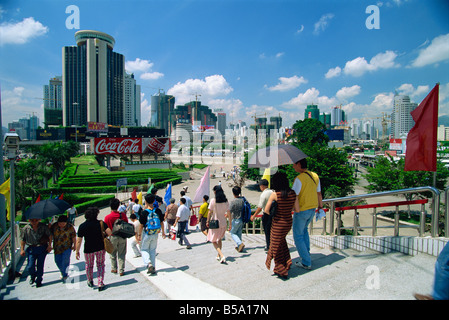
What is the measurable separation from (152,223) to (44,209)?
218cm

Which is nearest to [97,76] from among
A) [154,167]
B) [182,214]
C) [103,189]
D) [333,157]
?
[154,167]

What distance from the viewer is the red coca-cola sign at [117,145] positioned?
131 feet

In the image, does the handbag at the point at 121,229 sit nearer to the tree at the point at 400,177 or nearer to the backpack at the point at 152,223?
the backpack at the point at 152,223

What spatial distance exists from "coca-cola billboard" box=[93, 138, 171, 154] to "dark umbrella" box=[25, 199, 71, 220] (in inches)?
1481

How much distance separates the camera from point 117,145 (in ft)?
134

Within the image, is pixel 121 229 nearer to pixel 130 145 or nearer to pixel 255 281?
pixel 255 281

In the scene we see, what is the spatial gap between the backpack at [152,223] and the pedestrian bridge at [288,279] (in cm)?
78

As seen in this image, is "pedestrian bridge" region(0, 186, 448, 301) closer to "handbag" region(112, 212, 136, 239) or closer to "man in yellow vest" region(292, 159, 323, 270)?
"man in yellow vest" region(292, 159, 323, 270)

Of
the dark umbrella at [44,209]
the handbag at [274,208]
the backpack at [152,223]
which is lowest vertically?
the backpack at [152,223]

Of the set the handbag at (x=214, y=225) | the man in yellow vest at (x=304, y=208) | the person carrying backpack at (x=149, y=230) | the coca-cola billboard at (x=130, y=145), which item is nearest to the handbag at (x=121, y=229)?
the person carrying backpack at (x=149, y=230)

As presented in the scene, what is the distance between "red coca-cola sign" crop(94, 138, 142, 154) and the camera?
3994 cm

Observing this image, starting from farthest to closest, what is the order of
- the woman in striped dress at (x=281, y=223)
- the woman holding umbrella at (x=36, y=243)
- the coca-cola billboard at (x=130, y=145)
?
the coca-cola billboard at (x=130, y=145)
the woman holding umbrella at (x=36, y=243)
the woman in striped dress at (x=281, y=223)

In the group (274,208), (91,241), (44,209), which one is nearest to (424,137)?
(274,208)

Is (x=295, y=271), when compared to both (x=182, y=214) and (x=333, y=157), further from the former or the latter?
(x=333, y=157)
